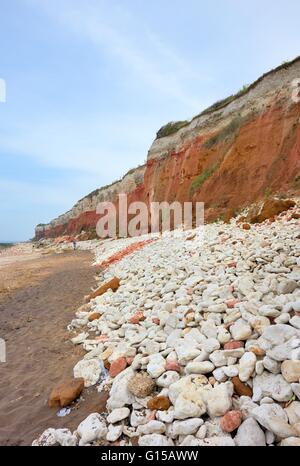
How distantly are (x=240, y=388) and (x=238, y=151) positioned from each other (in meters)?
16.0

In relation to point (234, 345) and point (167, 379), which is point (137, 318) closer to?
point (167, 379)

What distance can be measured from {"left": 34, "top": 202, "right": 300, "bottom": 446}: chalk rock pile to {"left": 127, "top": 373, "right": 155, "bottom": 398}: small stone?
0.01 meters

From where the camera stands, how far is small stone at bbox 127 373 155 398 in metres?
2.69

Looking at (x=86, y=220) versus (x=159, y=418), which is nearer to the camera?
(x=159, y=418)

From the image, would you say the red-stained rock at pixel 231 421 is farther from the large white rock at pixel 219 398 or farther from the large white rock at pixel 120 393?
the large white rock at pixel 120 393

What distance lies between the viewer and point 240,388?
2377mm

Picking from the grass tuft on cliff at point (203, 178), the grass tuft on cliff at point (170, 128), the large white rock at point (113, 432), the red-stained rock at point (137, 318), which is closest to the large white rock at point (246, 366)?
the large white rock at point (113, 432)

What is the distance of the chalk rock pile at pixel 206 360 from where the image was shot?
2133mm

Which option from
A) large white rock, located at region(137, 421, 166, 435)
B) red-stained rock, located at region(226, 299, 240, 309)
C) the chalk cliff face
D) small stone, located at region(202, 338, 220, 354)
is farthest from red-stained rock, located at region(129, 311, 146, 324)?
the chalk cliff face

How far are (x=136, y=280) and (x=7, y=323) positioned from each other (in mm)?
3073
